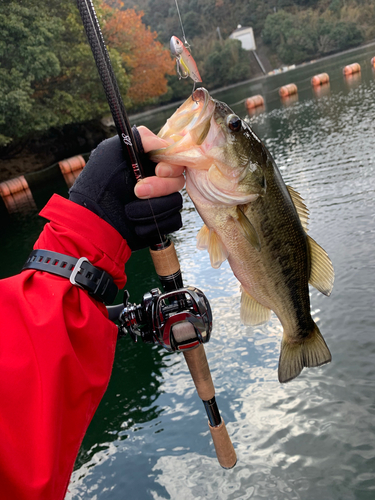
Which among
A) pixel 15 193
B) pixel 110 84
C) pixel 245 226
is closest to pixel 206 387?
pixel 245 226

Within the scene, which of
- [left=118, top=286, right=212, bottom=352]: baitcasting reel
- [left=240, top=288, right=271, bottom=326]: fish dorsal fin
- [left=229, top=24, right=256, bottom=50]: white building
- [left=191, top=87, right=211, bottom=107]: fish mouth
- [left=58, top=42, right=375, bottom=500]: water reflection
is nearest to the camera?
[left=191, top=87, right=211, bottom=107]: fish mouth

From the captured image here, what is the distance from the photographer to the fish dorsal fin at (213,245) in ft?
6.64

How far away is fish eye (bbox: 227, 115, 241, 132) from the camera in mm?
1800

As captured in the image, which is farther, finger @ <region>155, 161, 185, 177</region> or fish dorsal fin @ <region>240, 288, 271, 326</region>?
fish dorsal fin @ <region>240, 288, 271, 326</region>

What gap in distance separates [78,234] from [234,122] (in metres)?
0.87

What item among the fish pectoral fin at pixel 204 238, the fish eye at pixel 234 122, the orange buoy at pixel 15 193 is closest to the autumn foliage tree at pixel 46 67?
the orange buoy at pixel 15 193

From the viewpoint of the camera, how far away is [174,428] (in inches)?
134

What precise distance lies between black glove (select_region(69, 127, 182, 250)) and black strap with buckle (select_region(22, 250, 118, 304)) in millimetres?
299

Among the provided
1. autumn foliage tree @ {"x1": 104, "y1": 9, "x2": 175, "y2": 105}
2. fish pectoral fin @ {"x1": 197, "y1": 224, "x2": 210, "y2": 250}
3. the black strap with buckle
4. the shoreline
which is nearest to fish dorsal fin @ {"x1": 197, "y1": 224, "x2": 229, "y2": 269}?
fish pectoral fin @ {"x1": 197, "y1": 224, "x2": 210, "y2": 250}

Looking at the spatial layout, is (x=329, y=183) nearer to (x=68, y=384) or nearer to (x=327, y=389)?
(x=327, y=389)

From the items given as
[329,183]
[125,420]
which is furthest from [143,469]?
[329,183]

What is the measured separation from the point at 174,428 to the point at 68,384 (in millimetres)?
2205

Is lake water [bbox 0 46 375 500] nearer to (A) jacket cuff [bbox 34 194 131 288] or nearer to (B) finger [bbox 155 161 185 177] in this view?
(A) jacket cuff [bbox 34 194 131 288]

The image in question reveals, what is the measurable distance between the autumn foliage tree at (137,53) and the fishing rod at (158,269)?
34.9 meters
